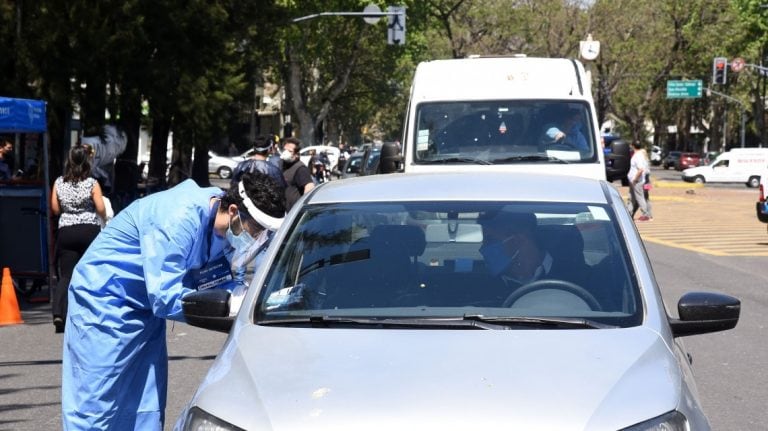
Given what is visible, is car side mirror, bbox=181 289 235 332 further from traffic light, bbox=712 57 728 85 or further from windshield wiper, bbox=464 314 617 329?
traffic light, bbox=712 57 728 85

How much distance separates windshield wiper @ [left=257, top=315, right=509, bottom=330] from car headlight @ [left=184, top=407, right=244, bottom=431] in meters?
0.69

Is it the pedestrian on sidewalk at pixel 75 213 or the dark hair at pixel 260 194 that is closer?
the dark hair at pixel 260 194

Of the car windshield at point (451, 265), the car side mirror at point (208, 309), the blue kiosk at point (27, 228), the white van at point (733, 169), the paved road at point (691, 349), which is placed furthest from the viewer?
the white van at point (733, 169)

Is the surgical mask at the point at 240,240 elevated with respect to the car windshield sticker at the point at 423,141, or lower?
elevated

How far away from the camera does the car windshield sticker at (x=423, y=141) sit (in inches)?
535

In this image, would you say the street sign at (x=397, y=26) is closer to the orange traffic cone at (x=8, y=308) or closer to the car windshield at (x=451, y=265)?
the orange traffic cone at (x=8, y=308)

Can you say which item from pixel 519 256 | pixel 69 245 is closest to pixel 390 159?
pixel 69 245

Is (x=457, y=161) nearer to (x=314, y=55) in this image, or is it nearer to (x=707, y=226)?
(x=707, y=226)

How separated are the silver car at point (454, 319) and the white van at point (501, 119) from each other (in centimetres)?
747

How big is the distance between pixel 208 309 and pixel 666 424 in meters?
1.82

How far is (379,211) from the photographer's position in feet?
17.0

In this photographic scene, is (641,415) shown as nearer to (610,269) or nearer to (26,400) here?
(610,269)

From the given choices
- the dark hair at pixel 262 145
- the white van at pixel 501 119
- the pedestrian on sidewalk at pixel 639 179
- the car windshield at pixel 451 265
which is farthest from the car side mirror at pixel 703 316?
the pedestrian on sidewalk at pixel 639 179

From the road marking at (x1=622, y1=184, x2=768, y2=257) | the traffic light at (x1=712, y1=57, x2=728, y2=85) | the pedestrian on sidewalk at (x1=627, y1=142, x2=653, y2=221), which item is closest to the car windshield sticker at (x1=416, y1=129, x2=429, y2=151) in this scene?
the road marking at (x1=622, y1=184, x2=768, y2=257)
